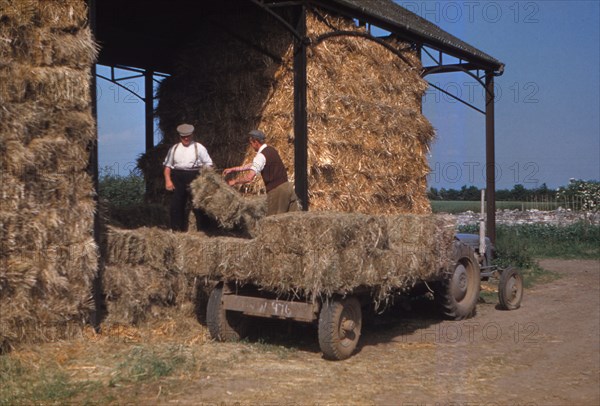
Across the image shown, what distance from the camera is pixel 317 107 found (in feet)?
38.3

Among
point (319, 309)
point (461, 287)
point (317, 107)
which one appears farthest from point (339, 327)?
point (317, 107)

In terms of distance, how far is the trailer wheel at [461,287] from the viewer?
10445 mm

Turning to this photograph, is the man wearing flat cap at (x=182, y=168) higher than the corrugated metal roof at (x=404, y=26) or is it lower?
lower

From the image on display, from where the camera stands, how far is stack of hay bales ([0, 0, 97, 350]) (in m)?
7.45

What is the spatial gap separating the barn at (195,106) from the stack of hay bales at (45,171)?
0.01 meters

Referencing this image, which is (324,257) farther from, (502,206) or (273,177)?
(502,206)

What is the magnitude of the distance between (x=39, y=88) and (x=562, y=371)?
20.3ft

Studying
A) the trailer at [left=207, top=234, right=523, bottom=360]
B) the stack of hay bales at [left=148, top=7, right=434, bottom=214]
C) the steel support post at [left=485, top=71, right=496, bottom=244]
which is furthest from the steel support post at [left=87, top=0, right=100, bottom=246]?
the steel support post at [left=485, top=71, right=496, bottom=244]

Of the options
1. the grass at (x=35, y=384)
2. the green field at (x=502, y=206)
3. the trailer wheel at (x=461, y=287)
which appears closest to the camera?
the grass at (x=35, y=384)

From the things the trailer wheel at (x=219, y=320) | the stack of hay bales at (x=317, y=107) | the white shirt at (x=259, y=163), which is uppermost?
the stack of hay bales at (x=317, y=107)

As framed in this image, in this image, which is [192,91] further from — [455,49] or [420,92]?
[455,49]

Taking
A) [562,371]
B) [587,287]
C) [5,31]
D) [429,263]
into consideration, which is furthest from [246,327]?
[587,287]

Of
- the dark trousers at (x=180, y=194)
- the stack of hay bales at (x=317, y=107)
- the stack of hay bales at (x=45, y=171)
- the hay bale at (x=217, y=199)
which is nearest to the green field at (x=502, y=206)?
the stack of hay bales at (x=317, y=107)

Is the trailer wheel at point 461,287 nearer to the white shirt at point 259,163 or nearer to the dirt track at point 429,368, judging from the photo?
the dirt track at point 429,368
